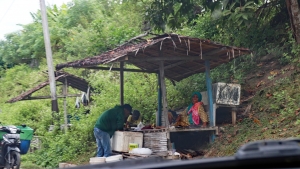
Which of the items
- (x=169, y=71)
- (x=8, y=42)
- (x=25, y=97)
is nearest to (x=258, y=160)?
(x=169, y=71)

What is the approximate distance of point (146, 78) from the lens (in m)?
14.9

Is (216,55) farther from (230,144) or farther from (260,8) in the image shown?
(260,8)

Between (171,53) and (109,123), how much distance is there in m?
2.19

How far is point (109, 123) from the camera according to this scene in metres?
10.5

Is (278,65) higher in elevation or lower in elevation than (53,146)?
higher

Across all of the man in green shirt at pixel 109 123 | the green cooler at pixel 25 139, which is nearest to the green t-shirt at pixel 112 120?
the man in green shirt at pixel 109 123

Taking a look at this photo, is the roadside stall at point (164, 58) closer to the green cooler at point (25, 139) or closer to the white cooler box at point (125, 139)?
the white cooler box at point (125, 139)

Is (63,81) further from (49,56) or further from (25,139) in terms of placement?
(25,139)

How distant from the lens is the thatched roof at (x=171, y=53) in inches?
371

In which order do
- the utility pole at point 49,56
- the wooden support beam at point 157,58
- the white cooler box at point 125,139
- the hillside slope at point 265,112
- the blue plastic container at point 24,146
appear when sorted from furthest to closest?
the utility pole at point 49,56, the blue plastic container at point 24,146, the white cooler box at point 125,139, the wooden support beam at point 157,58, the hillside slope at point 265,112

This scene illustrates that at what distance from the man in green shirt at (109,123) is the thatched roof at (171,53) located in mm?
1114

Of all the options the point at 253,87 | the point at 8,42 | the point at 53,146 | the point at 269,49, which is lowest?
the point at 53,146

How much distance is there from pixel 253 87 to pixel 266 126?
2.47 m

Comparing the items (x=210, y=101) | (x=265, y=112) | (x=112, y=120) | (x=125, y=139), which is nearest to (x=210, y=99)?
(x=210, y=101)
